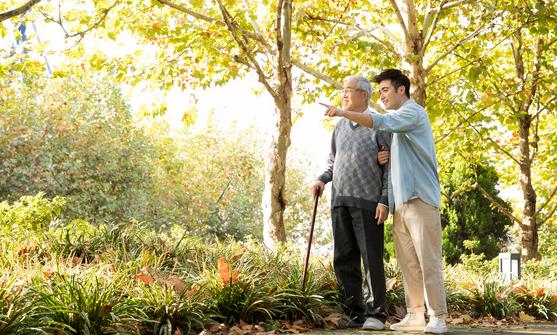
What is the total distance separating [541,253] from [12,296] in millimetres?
23911

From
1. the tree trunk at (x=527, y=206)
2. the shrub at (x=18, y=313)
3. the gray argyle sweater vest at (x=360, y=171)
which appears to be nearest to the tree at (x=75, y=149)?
the tree trunk at (x=527, y=206)

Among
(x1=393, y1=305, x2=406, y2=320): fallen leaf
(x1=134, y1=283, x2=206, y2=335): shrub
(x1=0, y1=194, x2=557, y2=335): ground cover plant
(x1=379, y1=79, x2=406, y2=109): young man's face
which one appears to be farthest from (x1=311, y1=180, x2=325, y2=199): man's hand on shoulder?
(x1=393, y1=305, x2=406, y2=320): fallen leaf

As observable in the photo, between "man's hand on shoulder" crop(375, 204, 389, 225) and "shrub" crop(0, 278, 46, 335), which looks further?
"man's hand on shoulder" crop(375, 204, 389, 225)

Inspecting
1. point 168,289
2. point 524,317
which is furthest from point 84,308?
point 524,317

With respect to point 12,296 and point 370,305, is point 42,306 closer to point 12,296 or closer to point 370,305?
point 12,296

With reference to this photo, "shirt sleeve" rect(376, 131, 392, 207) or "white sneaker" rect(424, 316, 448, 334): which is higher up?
"shirt sleeve" rect(376, 131, 392, 207)

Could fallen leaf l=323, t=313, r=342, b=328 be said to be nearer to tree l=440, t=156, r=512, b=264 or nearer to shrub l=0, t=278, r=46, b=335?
shrub l=0, t=278, r=46, b=335

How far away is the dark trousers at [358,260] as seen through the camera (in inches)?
242

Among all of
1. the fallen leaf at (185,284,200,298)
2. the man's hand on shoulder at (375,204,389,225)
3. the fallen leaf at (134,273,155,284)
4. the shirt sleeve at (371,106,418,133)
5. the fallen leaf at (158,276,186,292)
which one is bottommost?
the fallen leaf at (185,284,200,298)

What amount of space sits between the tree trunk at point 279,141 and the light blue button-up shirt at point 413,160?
5379 millimetres

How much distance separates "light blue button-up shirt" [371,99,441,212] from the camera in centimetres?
575

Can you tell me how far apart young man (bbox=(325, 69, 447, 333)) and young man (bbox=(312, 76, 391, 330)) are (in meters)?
0.19

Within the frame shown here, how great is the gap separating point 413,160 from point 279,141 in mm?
5560

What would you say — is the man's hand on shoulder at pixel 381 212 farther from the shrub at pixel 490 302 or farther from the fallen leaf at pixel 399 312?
the shrub at pixel 490 302
